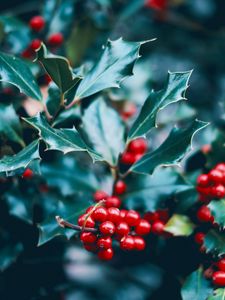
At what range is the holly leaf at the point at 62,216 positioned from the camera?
44.1 inches

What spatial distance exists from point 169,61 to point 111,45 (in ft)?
4.23

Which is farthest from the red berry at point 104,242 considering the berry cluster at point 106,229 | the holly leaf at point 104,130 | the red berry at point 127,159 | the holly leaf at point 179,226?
the red berry at point 127,159

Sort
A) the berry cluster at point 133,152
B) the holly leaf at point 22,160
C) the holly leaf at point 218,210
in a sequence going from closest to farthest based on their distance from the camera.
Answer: the holly leaf at point 22,160
the holly leaf at point 218,210
the berry cluster at point 133,152

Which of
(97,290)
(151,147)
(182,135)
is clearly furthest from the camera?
(97,290)

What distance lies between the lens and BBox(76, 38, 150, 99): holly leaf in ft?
3.68

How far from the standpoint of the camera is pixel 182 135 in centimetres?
113

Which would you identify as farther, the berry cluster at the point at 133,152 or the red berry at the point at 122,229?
the berry cluster at the point at 133,152

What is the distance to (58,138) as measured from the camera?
3.29ft

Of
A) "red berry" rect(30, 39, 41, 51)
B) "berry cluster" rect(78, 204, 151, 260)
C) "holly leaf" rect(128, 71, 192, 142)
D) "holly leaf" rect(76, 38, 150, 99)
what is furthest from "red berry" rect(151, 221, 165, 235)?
"red berry" rect(30, 39, 41, 51)

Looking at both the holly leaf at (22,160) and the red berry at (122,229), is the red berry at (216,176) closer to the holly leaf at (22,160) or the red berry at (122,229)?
the red berry at (122,229)

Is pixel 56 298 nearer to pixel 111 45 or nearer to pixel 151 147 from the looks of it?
pixel 151 147

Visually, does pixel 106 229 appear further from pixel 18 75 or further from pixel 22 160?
pixel 18 75

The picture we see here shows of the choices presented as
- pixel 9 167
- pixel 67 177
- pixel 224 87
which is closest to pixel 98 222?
pixel 9 167

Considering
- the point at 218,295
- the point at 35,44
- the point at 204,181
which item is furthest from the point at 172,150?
the point at 35,44
